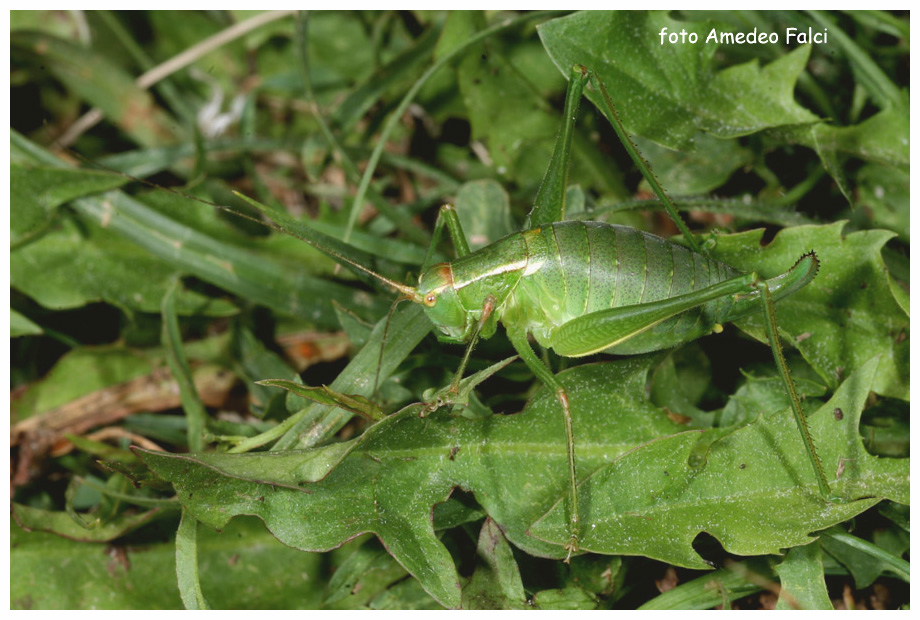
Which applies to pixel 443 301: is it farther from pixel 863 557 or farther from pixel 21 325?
pixel 21 325

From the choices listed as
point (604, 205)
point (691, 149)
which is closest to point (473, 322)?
point (604, 205)

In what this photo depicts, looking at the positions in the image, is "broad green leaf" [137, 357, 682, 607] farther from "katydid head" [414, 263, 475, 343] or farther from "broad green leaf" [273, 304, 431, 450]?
"katydid head" [414, 263, 475, 343]

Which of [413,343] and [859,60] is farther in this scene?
[859,60]

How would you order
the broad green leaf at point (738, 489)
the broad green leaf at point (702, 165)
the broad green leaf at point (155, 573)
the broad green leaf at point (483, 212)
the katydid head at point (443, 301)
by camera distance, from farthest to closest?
the broad green leaf at point (702, 165), the broad green leaf at point (483, 212), the broad green leaf at point (155, 573), the katydid head at point (443, 301), the broad green leaf at point (738, 489)

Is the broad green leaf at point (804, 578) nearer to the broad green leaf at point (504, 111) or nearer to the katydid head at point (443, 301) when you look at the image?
the katydid head at point (443, 301)

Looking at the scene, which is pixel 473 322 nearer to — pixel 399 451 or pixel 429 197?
pixel 399 451

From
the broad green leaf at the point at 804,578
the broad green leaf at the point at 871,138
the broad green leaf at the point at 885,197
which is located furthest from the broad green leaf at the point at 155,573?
the broad green leaf at the point at 885,197
